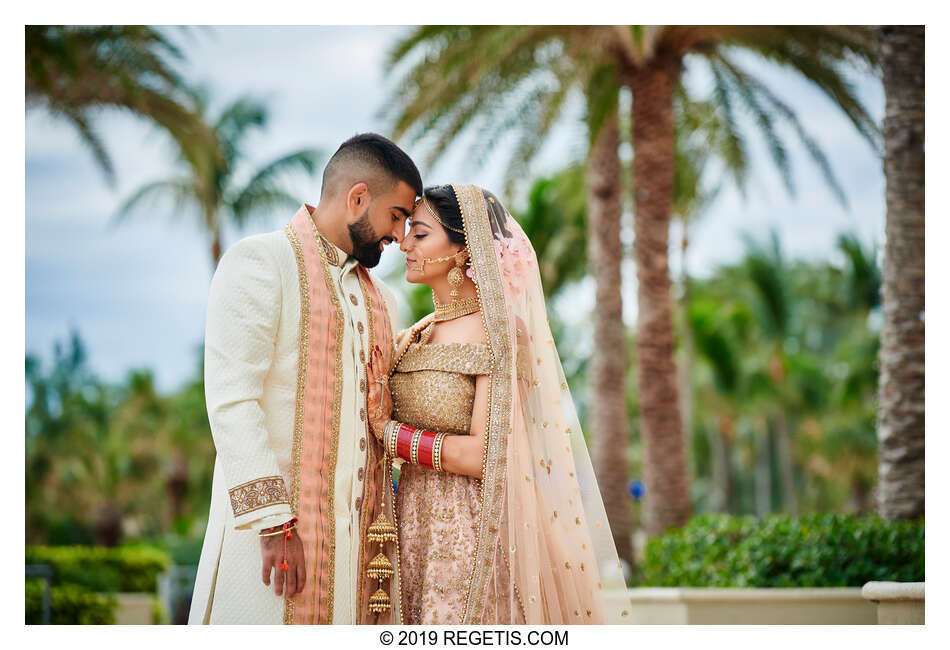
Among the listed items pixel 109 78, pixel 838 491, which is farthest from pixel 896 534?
pixel 838 491

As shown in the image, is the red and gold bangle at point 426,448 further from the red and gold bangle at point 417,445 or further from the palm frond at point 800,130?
the palm frond at point 800,130

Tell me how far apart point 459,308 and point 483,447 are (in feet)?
1.86

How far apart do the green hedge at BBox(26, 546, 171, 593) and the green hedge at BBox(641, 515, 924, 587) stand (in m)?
8.83

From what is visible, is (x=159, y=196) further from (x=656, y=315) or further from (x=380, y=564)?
(x=380, y=564)

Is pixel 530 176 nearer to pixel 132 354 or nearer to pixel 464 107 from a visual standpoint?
pixel 464 107

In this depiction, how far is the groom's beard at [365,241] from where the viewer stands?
3.89 m

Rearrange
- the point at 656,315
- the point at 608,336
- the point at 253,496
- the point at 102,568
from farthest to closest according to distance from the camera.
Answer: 1. the point at 102,568
2. the point at 608,336
3. the point at 656,315
4. the point at 253,496

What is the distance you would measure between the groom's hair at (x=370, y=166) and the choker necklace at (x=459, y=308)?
1.64ft

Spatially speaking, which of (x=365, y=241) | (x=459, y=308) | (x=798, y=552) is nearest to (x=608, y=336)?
(x=798, y=552)

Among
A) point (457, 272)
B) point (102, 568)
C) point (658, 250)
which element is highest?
point (658, 250)

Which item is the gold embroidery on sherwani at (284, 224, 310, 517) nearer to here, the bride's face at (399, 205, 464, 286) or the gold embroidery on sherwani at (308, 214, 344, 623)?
the gold embroidery on sherwani at (308, 214, 344, 623)

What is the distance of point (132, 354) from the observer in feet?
A: 84.9

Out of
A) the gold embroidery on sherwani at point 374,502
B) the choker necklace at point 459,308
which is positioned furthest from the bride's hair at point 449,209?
the gold embroidery on sherwani at point 374,502

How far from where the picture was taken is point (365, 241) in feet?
12.8
